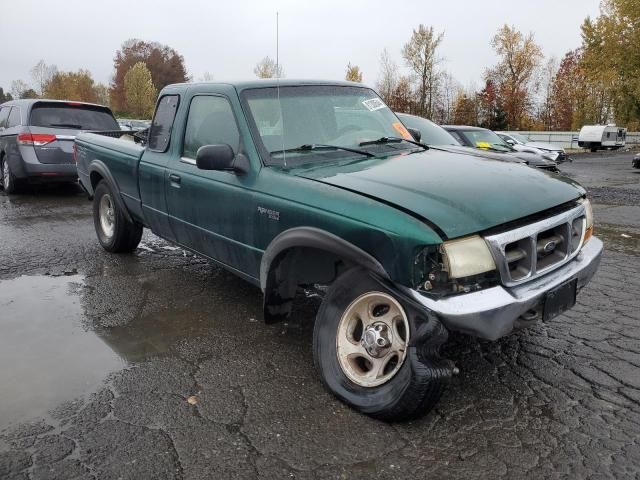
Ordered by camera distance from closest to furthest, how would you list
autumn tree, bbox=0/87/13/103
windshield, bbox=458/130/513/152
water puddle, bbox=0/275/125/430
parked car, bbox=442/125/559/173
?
1. water puddle, bbox=0/275/125/430
2. parked car, bbox=442/125/559/173
3. windshield, bbox=458/130/513/152
4. autumn tree, bbox=0/87/13/103

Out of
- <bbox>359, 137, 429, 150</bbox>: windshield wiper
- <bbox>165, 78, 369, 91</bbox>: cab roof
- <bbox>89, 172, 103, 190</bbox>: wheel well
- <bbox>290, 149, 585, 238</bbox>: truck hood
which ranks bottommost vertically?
<bbox>89, 172, 103, 190</bbox>: wheel well

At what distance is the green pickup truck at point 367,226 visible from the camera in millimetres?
2592

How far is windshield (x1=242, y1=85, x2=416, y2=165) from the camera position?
146 inches

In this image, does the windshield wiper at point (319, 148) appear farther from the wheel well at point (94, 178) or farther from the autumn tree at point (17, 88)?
the autumn tree at point (17, 88)

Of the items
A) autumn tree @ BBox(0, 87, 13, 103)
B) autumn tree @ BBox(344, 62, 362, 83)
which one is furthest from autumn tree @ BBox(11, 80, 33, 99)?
autumn tree @ BBox(344, 62, 362, 83)

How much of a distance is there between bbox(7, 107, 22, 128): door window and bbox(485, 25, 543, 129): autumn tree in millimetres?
46220

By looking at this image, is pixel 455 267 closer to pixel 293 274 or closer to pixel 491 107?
pixel 293 274

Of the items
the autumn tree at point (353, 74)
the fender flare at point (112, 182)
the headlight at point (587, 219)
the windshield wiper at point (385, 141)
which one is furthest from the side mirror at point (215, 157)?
the autumn tree at point (353, 74)

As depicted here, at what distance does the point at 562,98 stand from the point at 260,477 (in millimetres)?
57025

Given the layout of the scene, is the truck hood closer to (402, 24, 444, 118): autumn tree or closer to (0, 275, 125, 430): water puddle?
(0, 275, 125, 430): water puddle

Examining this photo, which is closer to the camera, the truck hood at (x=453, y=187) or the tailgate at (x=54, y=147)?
the truck hood at (x=453, y=187)

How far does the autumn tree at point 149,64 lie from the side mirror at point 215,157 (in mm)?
71356

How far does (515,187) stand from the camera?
9.99 ft

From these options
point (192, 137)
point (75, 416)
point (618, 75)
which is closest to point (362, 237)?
point (75, 416)
